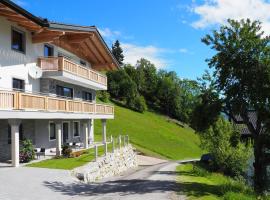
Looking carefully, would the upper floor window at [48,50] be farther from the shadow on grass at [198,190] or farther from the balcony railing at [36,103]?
the shadow on grass at [198,190]

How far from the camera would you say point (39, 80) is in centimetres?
2855

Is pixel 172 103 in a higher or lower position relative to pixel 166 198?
higher

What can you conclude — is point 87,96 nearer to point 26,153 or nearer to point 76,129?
point 76,129

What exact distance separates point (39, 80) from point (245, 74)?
15.6 m

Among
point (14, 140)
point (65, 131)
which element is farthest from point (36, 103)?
point (65, 131)

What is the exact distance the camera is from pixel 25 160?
22844mm

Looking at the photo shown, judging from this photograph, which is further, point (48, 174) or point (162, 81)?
point (162, 81)

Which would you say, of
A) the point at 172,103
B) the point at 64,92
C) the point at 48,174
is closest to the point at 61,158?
the point at 48,174

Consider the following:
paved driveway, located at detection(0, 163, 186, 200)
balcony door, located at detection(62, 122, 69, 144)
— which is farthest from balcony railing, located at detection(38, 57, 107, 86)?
paved driveway, located at detection(0, 163, 186, 200)

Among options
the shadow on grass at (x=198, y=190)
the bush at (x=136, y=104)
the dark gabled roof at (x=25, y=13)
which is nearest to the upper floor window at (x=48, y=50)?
the dark gabled roof at (x=25, y=13)

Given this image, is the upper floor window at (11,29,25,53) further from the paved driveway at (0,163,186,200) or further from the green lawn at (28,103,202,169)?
the green lawn at (28,103,202,169)

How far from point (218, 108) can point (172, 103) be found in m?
83.0

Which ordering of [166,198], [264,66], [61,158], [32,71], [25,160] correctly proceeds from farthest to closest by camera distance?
[32,71]
[61,158]
[25,160]
[264,66]
[166,198]

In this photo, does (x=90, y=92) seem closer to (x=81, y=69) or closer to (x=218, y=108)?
(x=81, y=69)
